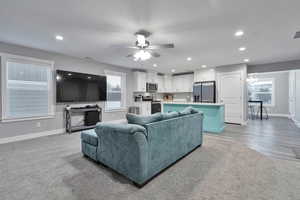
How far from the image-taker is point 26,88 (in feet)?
13.1

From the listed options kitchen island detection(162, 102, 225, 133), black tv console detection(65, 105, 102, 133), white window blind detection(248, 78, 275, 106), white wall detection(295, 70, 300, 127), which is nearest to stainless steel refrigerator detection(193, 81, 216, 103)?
kitchen island detection(162, 102, 225, 133)

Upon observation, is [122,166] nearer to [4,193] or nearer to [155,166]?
[155,166]

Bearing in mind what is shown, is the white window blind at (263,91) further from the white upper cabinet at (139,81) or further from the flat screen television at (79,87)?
the flat screen television at (79,87)

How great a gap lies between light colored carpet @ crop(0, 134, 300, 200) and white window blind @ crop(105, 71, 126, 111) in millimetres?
3314

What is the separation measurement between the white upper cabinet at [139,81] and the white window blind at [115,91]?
58 centimetres

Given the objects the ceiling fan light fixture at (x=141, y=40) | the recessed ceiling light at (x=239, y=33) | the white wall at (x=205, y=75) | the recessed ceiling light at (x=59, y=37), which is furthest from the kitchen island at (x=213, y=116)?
the recessed ceiling light at (x=59, y=37)

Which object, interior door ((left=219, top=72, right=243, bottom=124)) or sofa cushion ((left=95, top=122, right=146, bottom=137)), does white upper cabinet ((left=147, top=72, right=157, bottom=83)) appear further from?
sofa cushion ((left=95, top=122, right=146, bottom=137))

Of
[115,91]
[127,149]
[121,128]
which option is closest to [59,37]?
[121,128]

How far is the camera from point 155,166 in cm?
207

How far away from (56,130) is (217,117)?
5268 mm

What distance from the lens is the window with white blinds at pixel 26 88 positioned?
3.70m

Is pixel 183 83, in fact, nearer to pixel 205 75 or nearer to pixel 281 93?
pixel 205 75

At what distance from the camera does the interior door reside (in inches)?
235

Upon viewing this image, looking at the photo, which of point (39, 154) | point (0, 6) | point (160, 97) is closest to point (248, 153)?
point (39, 154)
